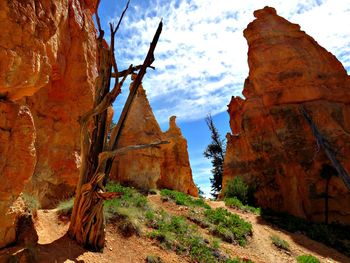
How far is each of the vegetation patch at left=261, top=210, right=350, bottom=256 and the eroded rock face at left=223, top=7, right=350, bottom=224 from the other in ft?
5.34

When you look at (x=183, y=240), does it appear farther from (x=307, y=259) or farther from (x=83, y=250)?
(x=307, y=259)

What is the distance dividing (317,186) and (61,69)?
16135 mm

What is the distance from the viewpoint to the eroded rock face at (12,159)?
5750 millimetres

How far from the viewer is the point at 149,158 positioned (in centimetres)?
1789

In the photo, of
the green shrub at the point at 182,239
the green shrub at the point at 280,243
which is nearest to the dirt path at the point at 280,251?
the green shrub at the point at 280,243

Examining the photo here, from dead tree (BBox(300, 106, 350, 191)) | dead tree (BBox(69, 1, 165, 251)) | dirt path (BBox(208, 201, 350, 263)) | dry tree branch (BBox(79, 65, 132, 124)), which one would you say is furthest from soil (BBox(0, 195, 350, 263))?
dead tree (BBox(300, 106, 350, 191))

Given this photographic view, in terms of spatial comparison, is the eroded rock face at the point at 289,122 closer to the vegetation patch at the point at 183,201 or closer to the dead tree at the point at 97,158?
the vegetation patch at the point at 183,201

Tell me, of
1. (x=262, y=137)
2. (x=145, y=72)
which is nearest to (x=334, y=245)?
(x=262, y=137)

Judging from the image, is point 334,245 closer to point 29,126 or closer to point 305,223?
point 305,223

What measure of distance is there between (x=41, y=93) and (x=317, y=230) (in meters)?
14.2

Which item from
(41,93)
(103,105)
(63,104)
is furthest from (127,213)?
(41,93)

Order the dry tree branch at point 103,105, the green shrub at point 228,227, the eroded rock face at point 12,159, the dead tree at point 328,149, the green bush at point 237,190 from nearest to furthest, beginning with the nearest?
1. the eroded rock face at point 12,159
2. the dry tree branch at point 103,105
3. the green shrub at point 228,227
4. the dead tree at point 328,149
5. the green bush at point 237,190

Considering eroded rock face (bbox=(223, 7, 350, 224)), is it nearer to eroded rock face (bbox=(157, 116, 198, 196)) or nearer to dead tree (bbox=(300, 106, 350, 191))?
Answer: dead tree (bbox=(300, 106, 350, 191))

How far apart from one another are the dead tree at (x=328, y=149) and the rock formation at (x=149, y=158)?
8617mm
